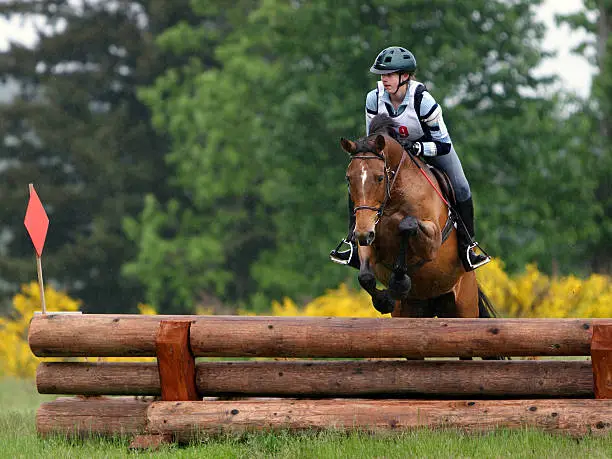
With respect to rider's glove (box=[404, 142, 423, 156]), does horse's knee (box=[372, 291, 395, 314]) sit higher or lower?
lower

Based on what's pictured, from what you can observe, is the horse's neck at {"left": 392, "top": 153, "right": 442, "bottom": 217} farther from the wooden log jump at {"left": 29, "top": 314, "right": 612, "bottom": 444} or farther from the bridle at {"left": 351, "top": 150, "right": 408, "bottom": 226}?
the wooden log jump at {"left": 29, "top": 314, "right": 612, "bottom": 444}

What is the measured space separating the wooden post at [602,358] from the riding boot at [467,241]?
1479 mm

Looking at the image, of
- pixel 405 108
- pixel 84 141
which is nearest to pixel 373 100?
pixel 405 108

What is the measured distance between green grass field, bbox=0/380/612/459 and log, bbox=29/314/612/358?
652 millimetres

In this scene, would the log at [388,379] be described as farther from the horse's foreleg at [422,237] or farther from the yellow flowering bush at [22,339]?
the yellow flowering bush at [22,339]

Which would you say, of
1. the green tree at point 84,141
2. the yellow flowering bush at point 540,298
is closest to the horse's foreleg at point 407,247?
the yellow flowering bush at point 540,298

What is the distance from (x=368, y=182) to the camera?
26.3ft

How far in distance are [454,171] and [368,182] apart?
5.53 ft

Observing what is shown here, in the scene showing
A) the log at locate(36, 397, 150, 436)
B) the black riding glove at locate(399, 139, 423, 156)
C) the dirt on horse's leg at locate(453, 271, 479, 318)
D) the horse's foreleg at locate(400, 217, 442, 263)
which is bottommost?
the log at locate(36, 397, 150, 436)

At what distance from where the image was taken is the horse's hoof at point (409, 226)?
8344 millimetres

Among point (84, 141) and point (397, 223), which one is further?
point (84, 141)

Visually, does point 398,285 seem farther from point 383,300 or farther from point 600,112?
point 600,112

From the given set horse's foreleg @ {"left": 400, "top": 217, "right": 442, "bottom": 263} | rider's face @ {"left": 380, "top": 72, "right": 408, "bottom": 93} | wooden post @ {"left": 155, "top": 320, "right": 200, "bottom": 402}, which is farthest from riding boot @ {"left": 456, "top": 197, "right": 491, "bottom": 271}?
wooden post @ {"left": 155, "top": 320, "right": 200, "bottom": 402}

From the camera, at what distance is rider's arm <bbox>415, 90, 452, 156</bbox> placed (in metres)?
8.84
